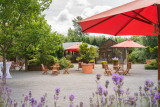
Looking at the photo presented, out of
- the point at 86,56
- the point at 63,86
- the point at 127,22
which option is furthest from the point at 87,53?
the point at 127,22

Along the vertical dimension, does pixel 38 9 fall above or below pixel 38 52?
above

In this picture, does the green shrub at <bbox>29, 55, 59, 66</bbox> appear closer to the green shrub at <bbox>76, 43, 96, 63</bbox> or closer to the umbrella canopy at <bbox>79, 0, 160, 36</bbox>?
the green shrub at <bbox>76, 43, 96, 63</bbox>

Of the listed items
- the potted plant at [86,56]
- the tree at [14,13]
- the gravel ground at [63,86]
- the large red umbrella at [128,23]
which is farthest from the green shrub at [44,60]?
the large red umbrella at [128,23]

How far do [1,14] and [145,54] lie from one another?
20993 millimetres

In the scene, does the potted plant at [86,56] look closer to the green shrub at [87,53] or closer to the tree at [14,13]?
the green shrub at [87,53]

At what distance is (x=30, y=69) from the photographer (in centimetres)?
1695

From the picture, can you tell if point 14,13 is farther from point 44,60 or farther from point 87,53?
point 44,60

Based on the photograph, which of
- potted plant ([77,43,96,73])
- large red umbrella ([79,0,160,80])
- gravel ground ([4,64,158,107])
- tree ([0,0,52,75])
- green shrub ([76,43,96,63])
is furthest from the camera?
green shrub ([76,43,96,63])

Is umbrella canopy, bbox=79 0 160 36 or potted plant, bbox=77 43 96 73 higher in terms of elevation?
umbrella canopy, bbox=79 0 160 36

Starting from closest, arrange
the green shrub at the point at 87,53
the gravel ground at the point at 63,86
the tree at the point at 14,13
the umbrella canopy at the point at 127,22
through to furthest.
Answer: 1. the umbrella canopy at the point at 127,22
2. the gravel ground at the point at 63,86
3. the tree at the point at 14,13
4. the green shrub at the point at 87,53

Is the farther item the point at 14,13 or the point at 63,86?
the point at 14,13

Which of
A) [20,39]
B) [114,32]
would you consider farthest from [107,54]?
[114,32]

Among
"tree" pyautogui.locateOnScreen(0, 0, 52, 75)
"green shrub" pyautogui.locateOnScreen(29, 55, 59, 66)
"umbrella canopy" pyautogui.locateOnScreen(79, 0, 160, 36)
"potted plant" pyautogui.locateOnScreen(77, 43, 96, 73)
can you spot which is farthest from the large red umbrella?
"green shrub" pyautogui.locateOnScreen(29, 55, 59, 66)

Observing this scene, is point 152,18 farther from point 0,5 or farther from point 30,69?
point 30,69
